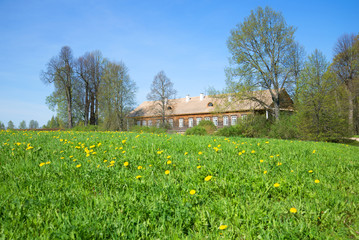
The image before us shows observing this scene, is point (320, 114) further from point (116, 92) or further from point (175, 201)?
A: point (116, 92)

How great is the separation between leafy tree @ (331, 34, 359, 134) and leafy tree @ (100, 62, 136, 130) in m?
32.2

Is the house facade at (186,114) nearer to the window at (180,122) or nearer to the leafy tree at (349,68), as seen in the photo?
the window at (180,122)

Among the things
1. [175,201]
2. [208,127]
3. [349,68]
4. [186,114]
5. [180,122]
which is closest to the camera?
[175,201]

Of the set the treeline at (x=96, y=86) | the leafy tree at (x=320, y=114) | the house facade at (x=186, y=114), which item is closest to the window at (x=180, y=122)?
the house facade at (x=186, y=114)

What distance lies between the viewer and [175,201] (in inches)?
105

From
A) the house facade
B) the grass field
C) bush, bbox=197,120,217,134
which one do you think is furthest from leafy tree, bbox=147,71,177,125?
the grass field

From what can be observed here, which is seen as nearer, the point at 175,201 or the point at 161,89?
the point at 175,201

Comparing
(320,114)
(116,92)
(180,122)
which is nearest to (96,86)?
(116,92)

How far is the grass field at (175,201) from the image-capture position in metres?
2.16

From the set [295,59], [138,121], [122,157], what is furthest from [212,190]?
[138,121]

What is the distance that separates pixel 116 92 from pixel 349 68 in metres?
37.2

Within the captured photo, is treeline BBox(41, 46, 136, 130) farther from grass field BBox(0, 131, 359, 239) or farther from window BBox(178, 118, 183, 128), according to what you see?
grass field BBox(0, 131, 359, 239)

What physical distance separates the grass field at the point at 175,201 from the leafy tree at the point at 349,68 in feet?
113

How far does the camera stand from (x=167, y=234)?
85.5 inches
